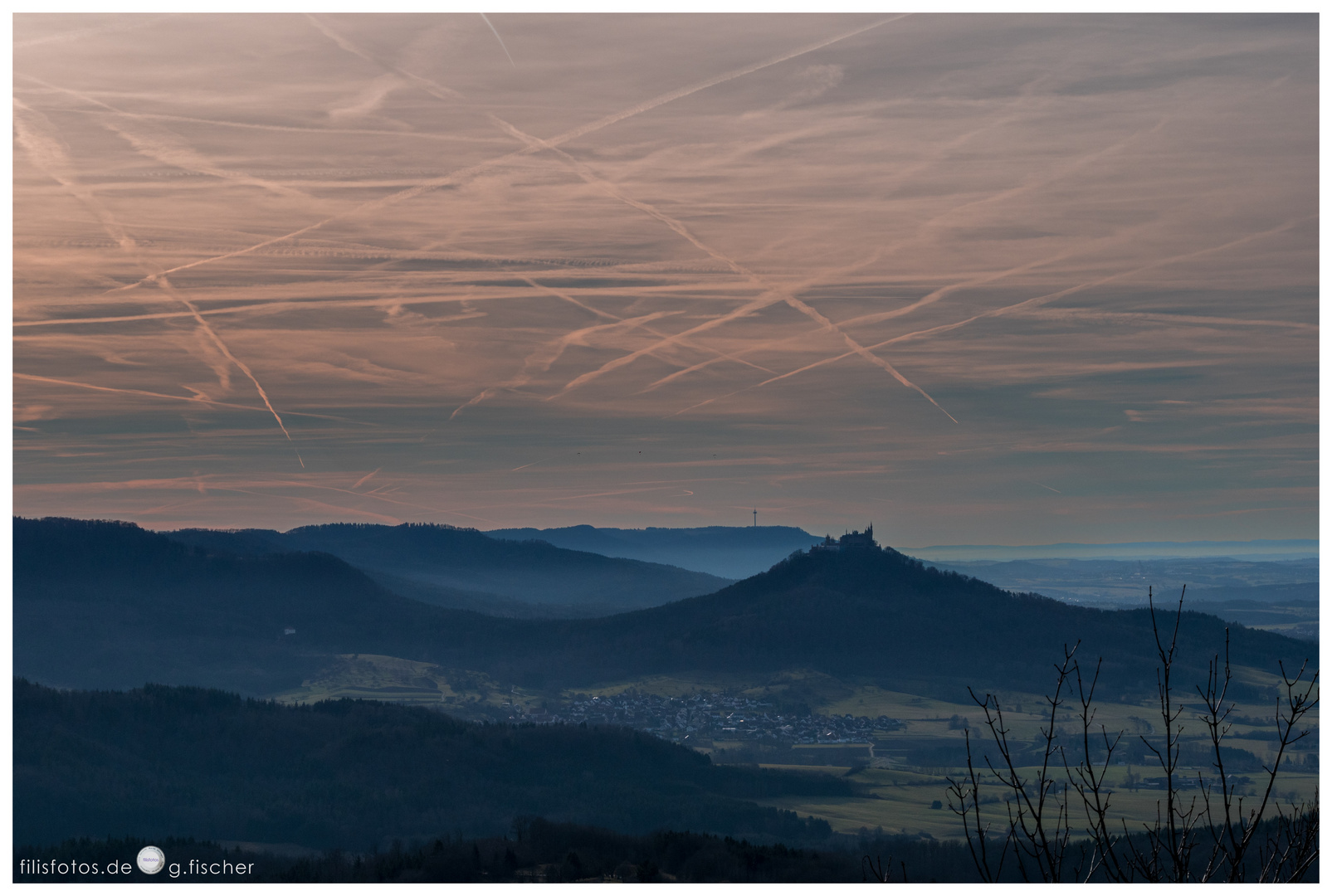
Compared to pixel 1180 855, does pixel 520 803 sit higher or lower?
lower

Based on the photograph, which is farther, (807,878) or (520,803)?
(520,803)

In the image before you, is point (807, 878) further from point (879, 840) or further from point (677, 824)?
point (677, 824)

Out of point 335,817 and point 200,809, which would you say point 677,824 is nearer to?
point 335,817
